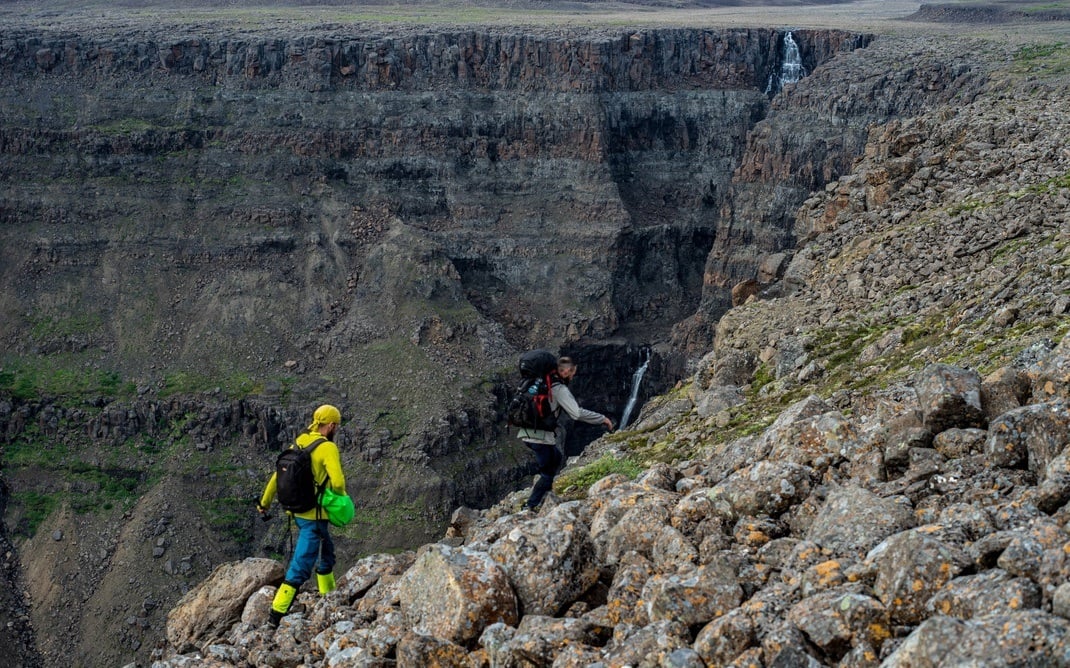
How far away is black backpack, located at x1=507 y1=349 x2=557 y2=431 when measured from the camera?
18.0m

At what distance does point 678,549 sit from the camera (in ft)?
40.5

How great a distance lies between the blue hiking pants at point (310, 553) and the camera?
1598cm

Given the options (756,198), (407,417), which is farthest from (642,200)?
(407,417)

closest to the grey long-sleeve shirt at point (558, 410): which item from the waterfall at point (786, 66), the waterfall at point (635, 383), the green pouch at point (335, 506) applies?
the green pouch at point (335, 506)

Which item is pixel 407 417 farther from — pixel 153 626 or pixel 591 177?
pixel 591 177

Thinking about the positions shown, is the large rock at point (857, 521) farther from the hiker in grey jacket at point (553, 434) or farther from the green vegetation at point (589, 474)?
the green vegetation at point (589, 474)

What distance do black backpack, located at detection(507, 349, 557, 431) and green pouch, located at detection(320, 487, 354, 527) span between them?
331cm

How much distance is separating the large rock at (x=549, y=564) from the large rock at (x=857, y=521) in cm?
263

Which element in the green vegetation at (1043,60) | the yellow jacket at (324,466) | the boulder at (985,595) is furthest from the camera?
the green vegetation at (1043,60)

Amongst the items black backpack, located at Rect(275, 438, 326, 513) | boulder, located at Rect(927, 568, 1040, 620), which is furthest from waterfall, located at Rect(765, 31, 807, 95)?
boulder, located at Rect(927, 568, 1040, 620)

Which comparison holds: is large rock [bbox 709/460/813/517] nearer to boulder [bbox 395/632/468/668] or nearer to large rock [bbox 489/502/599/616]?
large rock [bbox 489/502/599/616]

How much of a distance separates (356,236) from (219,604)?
195ft

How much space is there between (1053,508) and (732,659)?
3.15 metres

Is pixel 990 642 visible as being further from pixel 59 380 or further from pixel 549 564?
pixel 59 380
